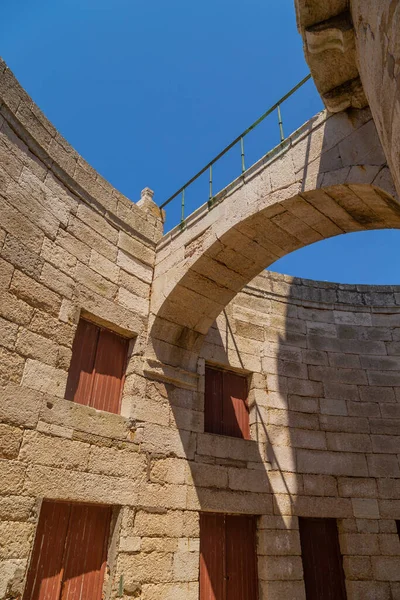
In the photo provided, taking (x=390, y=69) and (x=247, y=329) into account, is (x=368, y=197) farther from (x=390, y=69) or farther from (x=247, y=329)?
(x=247, y=329)

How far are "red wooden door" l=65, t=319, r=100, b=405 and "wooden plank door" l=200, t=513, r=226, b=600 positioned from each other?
6.89 ft

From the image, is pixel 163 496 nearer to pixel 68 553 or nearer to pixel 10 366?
pixel 68 553

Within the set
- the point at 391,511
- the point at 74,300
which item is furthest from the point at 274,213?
the point at 391,511

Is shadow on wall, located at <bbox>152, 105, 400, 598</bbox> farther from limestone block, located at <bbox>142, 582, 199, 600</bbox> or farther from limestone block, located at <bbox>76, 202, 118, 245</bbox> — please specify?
limestone block, located at <bbox>76, 202, 118, 245</bbox>

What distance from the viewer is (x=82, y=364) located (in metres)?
4.36

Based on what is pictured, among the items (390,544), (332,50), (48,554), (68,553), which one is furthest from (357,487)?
(332,50)

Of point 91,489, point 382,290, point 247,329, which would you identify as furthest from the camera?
point 382,290

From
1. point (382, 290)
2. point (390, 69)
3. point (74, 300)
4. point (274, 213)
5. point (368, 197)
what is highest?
point (382, 290)

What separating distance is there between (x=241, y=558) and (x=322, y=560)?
1.18 m

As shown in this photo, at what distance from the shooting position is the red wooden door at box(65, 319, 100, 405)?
13.7 feet

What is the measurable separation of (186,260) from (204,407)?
1987 mm

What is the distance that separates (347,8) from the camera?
277cm

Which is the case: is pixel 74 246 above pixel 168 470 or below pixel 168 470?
above

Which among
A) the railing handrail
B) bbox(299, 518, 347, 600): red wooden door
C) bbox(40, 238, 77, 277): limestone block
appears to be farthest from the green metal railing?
bbox(299, 518, 347, 600): red wooden door
